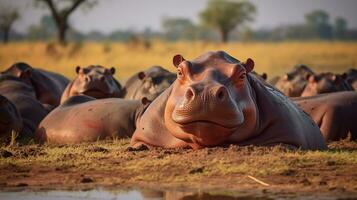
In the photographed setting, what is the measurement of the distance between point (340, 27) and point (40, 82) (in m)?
92.7

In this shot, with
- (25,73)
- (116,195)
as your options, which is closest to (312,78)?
(25,73)

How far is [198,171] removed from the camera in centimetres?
816

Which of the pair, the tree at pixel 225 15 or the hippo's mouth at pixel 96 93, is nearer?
the hippo's mouth at pixel 96 93

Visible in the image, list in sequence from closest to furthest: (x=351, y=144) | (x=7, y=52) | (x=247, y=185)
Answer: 1. (x=247, y=185)
2. (x=351, y=144)
3. (x=7, y=52)

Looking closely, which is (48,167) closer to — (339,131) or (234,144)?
(234,144)

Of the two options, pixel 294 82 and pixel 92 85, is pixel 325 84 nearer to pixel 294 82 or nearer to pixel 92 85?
Answer: pixel 294 82

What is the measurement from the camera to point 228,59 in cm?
911

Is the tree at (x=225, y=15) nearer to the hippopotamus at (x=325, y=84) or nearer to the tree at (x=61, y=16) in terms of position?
the tree at (x=61, y=16)

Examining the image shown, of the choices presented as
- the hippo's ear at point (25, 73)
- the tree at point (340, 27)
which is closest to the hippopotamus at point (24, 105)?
the hippo's ear at point (25, 73)

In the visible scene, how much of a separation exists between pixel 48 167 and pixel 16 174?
395 millimetres

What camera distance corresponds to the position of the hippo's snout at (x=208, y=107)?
8281 millimetres

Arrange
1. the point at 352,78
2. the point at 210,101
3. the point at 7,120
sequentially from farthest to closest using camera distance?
the point at 352,78
the point at 7,120
the point at 210,101

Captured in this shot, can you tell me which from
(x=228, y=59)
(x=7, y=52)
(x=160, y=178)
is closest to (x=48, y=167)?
(x=160, y=178)

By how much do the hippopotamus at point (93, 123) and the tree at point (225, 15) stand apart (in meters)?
49.3
